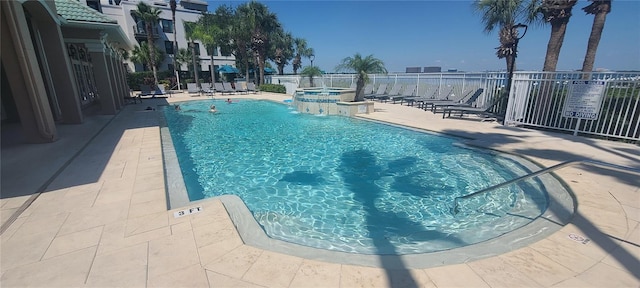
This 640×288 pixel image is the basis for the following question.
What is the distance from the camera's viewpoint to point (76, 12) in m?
9.76

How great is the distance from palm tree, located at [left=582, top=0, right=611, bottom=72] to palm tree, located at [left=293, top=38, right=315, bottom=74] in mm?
43289

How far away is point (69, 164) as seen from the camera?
5.38m

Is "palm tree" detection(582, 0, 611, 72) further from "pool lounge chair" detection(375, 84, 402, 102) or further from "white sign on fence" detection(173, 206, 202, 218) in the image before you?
"white sign on fence" detection(173, 206, 202, 218)

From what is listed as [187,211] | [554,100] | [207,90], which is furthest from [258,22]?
[187,211]

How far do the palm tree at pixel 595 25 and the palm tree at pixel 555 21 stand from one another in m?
1.42

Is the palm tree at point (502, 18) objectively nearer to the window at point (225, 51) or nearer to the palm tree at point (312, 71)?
the palm tree at point (312, 71)

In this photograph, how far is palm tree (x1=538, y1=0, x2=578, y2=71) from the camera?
9.20 meters

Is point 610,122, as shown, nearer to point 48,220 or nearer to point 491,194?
point 491,194

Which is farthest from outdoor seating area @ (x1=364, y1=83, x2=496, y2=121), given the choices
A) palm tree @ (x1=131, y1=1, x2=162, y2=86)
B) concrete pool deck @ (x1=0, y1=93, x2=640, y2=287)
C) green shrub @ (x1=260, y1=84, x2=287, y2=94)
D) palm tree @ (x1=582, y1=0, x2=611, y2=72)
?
palm tree @ (x1=131, y1=1, x2=162, y2=86)

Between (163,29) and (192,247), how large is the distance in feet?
128

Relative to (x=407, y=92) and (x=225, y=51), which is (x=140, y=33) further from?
(x=407, y=92)

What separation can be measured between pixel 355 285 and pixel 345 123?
29.9 feet

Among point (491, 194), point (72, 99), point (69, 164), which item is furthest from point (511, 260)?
point (72, 99)

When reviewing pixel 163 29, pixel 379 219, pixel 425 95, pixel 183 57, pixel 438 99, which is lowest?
pixel 379 219
